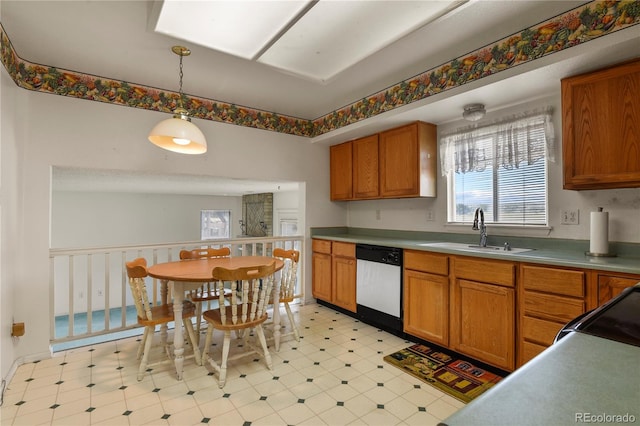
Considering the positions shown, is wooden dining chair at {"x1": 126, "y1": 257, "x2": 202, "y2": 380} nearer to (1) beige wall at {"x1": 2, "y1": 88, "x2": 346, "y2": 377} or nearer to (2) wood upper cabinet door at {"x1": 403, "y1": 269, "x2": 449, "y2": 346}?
(1) beige wall at {"x1": 2, "y1": 88, "x2": 346, "y2": 377}

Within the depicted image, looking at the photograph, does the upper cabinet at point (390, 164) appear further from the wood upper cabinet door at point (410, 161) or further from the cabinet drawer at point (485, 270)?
the cabinet drawer at point (485, 270)

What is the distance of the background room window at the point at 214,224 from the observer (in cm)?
830

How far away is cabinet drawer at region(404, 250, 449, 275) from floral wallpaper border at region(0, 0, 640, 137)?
1403 mm

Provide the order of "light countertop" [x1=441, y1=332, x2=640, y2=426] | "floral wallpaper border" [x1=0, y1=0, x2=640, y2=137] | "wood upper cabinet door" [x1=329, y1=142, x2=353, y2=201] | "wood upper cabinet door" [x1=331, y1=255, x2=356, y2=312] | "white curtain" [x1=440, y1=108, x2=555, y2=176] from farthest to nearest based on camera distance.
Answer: "wood upper cabinet door" [x1=329, y1=142, x2=353, y2=201] → "wood upper cabinet door" [x1=331, y1=255, x2=356, y2=312] → "white curtain" [x1=440, y1=108, x2=555, y2=176] → "floral wallpaper border" [x1=0, y1=0, x2=640, y2=137] → "light countertop" [x1=441, y1=332, x2=640, y2=426]

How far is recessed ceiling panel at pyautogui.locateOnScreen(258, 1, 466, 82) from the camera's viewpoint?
1.71 m

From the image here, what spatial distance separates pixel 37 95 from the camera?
8.66 ft

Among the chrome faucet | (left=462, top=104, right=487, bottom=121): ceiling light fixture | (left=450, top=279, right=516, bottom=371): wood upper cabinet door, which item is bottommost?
(left=450, top=279, right=516, bottom=371): wood upper cabinet door

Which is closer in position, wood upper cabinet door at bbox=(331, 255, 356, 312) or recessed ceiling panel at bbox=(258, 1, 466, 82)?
recessed ceiling panel at bbox=(258, 1, 466, 82)

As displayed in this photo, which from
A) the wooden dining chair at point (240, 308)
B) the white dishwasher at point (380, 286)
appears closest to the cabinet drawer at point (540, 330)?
the white dishwasher at point (380, 286)

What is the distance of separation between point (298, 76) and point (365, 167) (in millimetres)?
1611

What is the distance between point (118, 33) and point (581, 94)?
10.4ft

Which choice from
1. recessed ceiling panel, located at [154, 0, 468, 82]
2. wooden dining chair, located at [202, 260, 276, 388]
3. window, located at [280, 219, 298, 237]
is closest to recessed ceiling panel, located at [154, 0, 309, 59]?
recessed ceiling panel, located at [154, 0, 468, 82]

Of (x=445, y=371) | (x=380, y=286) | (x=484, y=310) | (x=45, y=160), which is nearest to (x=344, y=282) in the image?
(x=380, y=286)

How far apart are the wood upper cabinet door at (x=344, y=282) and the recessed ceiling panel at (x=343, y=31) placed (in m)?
2.11
